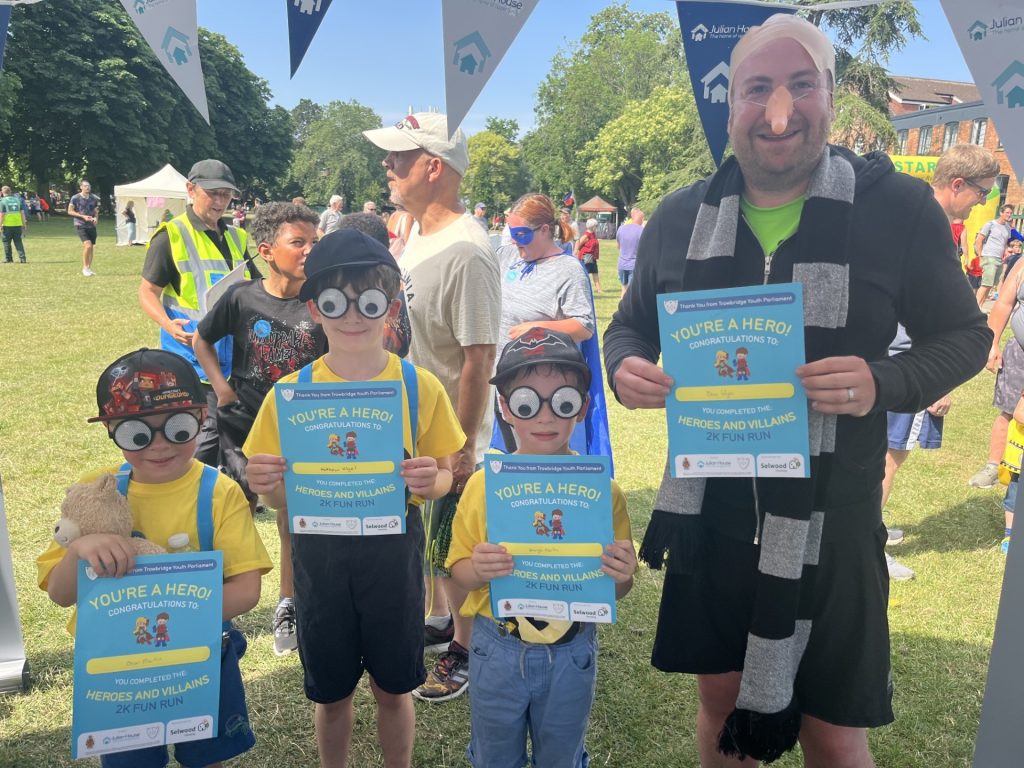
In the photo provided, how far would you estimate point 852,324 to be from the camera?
5.43 feet

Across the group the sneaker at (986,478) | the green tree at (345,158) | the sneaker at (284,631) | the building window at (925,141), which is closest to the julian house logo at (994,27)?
the sneaker at (284,631)

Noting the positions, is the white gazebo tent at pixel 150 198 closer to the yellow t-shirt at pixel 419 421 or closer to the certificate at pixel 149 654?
the yellow t-shirt at pixel 419 421

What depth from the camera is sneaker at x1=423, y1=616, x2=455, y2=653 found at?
3.30 metres

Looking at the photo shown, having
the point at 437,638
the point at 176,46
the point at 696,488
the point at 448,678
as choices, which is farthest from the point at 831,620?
the point at 176,46

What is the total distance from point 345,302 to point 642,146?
3335 centimetres

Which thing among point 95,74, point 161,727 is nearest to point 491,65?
point 161,727

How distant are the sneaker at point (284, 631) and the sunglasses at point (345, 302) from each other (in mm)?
1917

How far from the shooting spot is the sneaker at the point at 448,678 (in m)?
2.91

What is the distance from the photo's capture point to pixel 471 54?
6.37ft

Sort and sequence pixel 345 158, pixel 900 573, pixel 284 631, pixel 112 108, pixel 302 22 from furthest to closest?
pixel 112 108, pixel 345 158, pixel 900 573, pixel 284 631, pixel 302 22

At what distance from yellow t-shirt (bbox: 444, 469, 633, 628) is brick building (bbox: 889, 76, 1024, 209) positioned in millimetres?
16742

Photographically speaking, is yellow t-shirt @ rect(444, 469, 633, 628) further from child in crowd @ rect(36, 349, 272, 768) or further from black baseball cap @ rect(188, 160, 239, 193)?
black baseball cap @ rect(188, 160, 239, 193)

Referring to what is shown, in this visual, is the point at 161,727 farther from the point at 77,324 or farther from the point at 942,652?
the point at 77,324

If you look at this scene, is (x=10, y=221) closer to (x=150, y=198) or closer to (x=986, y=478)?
(x=150, y=198)
